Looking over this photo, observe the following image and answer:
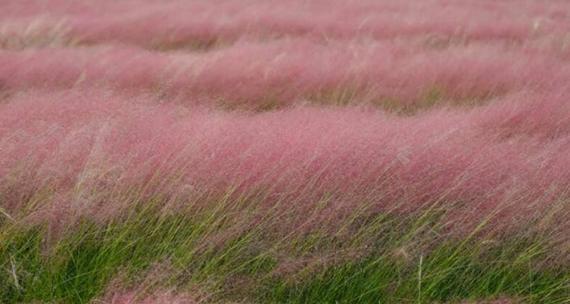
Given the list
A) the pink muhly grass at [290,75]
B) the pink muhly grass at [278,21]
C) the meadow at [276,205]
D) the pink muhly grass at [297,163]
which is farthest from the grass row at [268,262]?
the pink muhly grass at [278,21]

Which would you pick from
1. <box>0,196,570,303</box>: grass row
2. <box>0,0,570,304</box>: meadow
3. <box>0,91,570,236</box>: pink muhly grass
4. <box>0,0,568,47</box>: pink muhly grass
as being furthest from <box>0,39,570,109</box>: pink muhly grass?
<box>0,196,570,303</box>: grass row

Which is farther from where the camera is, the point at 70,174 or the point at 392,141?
the point at 392,141

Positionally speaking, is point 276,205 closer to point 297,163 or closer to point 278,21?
point 297,163

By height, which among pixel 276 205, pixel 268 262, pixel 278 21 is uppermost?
pixel 276 205

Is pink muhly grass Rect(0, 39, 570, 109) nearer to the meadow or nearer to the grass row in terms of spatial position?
the meadow

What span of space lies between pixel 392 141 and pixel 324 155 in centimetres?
36

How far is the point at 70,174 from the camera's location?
2.12 meters

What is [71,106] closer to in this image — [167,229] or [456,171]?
[167,229]

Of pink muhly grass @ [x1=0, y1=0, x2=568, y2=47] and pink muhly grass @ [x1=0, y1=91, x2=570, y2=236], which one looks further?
pink muhly grass @ [x1=0, y1=0, x2=568, y2=47]

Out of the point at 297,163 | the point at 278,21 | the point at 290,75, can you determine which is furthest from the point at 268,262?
the point at 278,21

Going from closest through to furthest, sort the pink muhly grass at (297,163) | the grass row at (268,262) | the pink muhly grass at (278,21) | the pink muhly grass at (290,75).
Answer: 1. the grass row at (268,262)
2. the pink muhly grass at (297,163)
3. the pink muhly grass at (290,75)
4. the pink muhly grass at (278,21)

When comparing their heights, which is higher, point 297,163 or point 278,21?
point 297,163

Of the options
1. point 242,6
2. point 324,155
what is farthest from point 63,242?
point 242,6

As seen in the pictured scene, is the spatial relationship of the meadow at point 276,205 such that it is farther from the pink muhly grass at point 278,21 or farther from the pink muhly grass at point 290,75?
the pink muhly grass at point 278,21
